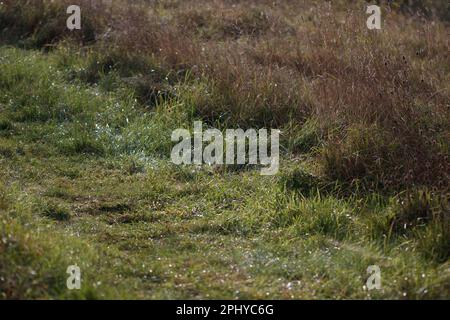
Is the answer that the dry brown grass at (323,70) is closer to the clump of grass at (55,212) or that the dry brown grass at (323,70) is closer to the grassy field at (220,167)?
the grassy field at (220,167)

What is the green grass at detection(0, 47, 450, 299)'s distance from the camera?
4875mm

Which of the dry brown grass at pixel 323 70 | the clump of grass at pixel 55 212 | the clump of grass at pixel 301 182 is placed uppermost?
the dry brown grass at pixel 323 70

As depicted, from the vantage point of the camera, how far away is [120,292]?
4.70m

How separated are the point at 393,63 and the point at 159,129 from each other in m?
2.31

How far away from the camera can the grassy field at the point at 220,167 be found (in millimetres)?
5031

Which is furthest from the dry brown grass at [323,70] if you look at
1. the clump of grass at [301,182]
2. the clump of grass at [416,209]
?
the clump of grass at [416,209]

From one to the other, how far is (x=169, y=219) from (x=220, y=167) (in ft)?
3.22

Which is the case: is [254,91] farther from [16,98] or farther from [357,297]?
[357,297]

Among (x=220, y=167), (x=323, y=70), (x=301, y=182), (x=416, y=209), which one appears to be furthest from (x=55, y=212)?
(x=323, y=70)

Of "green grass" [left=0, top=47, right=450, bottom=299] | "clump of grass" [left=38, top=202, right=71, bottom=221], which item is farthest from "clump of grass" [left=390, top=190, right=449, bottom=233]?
"clump of grass" [left=38, top=202, right=71, bottom=221]

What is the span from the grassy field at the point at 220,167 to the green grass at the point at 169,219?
16 mm

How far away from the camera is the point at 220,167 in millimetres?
6832

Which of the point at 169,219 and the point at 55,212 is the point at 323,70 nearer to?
the point at 169,219

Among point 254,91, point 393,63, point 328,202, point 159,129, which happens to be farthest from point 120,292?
point 393,63
